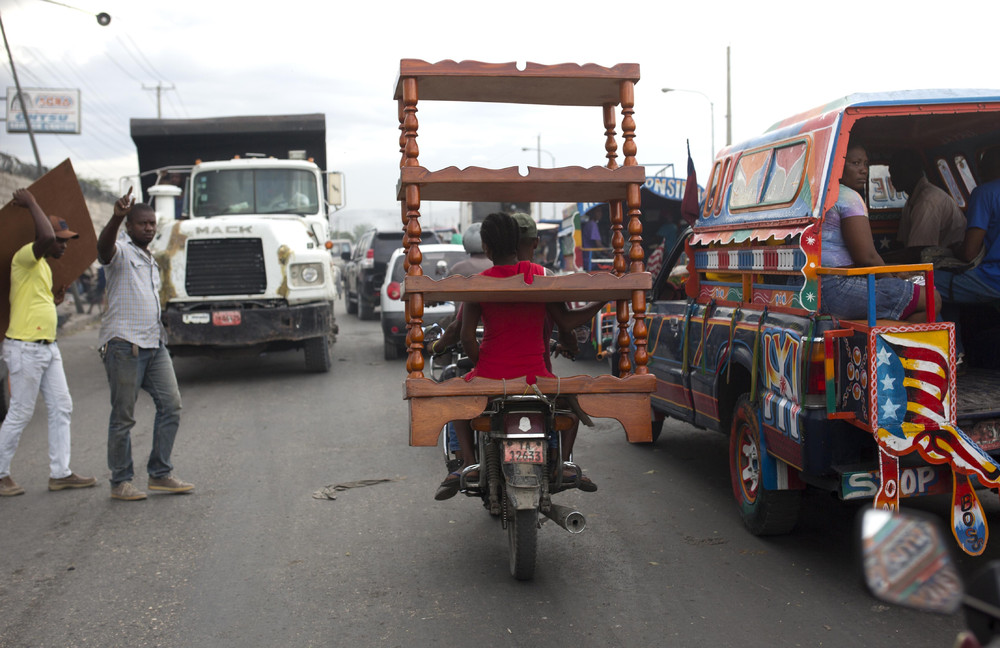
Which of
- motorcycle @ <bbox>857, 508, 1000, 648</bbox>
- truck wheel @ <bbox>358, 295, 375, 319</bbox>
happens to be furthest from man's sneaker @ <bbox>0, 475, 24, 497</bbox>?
truck wheel @ <bbox>358, 295, 375, 319</bbox>

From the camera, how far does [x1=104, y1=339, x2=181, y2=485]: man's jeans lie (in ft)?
20.4

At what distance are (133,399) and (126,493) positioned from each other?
655mm

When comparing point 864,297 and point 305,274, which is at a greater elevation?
point 305,274

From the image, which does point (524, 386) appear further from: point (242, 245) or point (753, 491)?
point (242, 245)

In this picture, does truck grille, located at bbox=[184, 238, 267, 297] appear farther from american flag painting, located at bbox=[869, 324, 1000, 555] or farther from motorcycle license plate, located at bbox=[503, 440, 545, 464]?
american flag painting, located at bbox=[869, 324, 1000, 555]

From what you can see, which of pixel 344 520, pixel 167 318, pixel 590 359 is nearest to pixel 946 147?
pixel 344 520

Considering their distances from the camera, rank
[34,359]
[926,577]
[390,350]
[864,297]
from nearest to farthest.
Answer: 1. [926,577]
2. [864,297]
3. [34,359]
4. [390,350]

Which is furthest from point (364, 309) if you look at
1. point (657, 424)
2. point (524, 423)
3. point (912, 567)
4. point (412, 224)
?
point (912, 567)

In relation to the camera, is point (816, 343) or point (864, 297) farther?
point (864, 297)

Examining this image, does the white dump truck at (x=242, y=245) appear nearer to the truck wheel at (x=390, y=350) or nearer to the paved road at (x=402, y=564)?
the truck wheel at (x=390, y=350)

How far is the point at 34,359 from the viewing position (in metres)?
6.43

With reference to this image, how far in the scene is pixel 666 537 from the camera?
527 centimetres

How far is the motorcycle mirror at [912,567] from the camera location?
5.14 ft

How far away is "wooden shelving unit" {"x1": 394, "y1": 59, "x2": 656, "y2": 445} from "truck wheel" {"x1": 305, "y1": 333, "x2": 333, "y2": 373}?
298 inches
